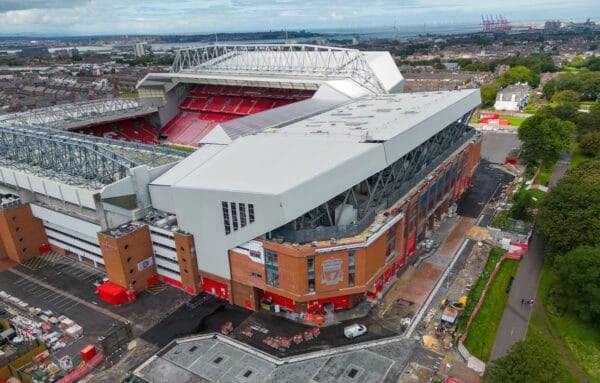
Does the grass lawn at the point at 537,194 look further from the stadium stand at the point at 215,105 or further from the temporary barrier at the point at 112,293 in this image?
the temporary barrier at the point at 112,293

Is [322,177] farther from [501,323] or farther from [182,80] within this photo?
[182,80]

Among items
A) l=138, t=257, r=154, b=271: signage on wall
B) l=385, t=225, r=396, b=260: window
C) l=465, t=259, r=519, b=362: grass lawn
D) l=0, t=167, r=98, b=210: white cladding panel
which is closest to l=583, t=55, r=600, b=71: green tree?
l=465, t=259, r=519, b=362: grass lawn

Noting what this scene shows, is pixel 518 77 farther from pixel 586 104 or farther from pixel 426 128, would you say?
pixel 426 128

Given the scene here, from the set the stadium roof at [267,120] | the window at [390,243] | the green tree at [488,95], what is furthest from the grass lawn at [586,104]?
the window at [390,243]

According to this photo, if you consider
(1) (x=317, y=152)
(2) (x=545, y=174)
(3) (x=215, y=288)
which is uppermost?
(1) (x=317, y=152)

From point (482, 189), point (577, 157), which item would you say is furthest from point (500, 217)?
point (577, 157)
